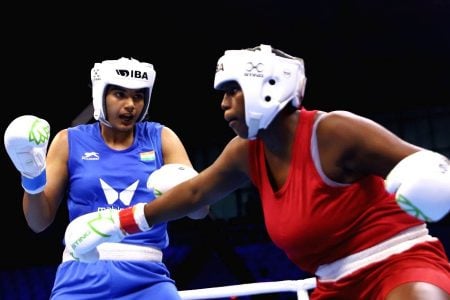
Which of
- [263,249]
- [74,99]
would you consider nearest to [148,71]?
[263,249]

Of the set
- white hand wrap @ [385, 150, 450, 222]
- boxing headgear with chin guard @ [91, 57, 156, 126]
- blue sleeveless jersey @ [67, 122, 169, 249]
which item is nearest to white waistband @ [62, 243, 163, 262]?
blue sleeveless jersey @ [67, 122, 169, 249]

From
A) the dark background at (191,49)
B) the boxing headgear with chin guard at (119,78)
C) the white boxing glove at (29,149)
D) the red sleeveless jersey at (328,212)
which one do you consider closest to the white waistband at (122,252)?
the white boxing glove at (29,149)

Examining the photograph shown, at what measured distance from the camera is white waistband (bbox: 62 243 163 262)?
206 cm

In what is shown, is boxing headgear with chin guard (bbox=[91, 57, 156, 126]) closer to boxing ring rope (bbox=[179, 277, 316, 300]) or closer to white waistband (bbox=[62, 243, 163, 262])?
white waistband (bbox=[62, 243, 163, 262])

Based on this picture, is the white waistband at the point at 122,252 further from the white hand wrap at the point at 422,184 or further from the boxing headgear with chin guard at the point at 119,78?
the white hand wrap at the point at 422,184

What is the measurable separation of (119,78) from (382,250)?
1090 mm

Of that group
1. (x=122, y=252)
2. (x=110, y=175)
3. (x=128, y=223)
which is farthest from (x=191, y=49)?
(x=128, y=223)

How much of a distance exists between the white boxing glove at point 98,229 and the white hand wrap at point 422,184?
76 cm

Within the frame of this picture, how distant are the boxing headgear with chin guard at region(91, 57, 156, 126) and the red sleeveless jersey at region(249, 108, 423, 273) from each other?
2.69 feet

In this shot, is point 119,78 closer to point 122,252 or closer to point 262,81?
point 122,252

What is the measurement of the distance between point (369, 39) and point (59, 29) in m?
3.17

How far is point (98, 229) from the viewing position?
1.85 metres

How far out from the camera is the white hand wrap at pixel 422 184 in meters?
1.35

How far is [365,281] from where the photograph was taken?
1560mm
